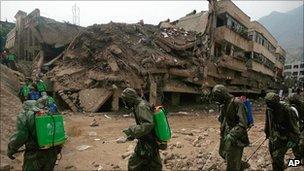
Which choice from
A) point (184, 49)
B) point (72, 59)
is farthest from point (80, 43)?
point (184, 49)

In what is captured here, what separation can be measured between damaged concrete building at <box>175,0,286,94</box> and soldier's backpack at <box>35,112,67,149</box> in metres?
16.6

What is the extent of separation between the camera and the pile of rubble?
15789 mm

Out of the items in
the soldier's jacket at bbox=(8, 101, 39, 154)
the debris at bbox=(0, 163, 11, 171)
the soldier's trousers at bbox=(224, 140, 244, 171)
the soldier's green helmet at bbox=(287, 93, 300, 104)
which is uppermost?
the soldier's green helmet at bbox=(287, 93, 300, 104)

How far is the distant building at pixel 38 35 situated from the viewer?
2114 cm

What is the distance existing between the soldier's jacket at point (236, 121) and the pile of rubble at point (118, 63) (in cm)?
1052

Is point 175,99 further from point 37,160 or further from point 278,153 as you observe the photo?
point 37,160

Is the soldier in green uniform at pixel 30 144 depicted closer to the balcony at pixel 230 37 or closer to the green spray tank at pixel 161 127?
the green spray tank at pixel 161 127

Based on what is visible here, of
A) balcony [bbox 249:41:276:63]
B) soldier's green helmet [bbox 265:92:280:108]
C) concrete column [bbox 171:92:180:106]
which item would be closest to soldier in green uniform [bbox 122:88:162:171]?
soldier's green helmet [bbox 265:92:280:108]

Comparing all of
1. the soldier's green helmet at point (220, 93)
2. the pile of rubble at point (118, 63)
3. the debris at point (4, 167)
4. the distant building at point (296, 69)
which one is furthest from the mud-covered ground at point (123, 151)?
the distant building at point (296, 69)

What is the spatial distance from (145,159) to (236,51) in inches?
935

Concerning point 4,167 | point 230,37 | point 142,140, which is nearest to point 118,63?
point 4,167

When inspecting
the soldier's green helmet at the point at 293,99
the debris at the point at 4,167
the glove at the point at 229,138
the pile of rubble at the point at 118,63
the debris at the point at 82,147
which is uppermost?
the pile of rubble at the point at 118,63

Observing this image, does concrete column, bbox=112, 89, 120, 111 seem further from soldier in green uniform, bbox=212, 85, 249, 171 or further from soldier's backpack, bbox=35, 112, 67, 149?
soldier's backpack, bbox=35, 112, 67, 149

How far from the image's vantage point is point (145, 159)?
4.48 metres
